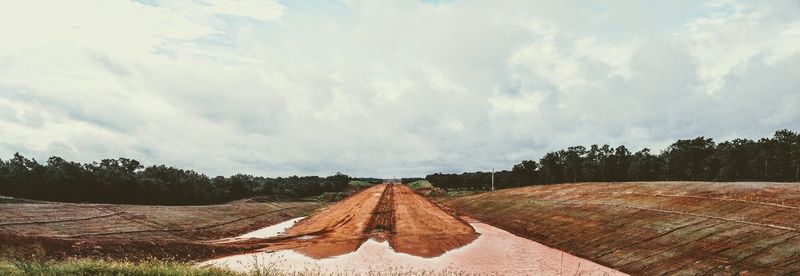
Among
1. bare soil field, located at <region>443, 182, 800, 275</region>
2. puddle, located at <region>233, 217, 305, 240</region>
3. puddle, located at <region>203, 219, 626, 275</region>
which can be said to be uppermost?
bare soil field, located at <region>443, 182, 800, 275</region>

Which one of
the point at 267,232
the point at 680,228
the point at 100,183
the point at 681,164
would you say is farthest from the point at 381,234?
the point at 681,164

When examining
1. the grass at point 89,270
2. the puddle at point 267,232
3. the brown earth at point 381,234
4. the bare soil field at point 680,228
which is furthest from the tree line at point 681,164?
the grass at point 89,270

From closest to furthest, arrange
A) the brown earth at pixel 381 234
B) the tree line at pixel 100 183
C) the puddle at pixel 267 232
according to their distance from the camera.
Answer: the brown earth at pixel 381 234 → the puddle at pixel 267 232 → the tree line at pixel 100 183

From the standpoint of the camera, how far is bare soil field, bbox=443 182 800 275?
2856cm

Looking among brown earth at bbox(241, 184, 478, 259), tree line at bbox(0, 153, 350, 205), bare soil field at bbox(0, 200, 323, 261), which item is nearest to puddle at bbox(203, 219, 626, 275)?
brown earth at bbox(241, 184, 478, 259)

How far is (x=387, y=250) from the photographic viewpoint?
40.1 m

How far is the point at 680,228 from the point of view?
123ft

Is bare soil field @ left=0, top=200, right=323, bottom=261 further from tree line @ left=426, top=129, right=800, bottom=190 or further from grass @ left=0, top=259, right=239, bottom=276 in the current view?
tree line @ left=426, top=129, right=800, bottom=190

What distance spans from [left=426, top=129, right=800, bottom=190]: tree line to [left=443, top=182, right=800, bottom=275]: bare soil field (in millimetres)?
77784

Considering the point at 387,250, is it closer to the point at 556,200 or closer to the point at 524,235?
the point at 524,235

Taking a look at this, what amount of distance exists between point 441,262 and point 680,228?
736 inches

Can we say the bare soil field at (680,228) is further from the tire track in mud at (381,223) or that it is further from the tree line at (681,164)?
the tree line at (681,164)

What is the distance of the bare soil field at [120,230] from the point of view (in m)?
31.3

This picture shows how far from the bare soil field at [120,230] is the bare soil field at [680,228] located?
29.1 meters
